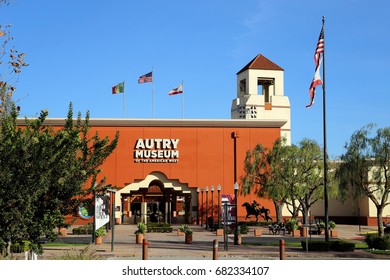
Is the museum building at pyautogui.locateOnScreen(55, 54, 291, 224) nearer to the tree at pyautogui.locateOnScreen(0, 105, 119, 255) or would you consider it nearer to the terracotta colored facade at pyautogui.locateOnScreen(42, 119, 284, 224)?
the terracotta colored facade at pyautogui.locateOnScreen(42, 119, 284, 224)

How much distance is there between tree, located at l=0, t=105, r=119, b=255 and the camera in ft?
54.5

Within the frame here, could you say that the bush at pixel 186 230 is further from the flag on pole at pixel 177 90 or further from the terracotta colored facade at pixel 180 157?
the flag on pole at pixel 177 90

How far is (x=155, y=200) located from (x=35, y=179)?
49191 mm

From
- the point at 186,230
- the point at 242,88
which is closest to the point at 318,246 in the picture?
the point at 186,230

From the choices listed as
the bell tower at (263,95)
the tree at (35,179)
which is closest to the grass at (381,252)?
the tree at (35,179)

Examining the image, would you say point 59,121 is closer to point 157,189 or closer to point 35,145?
point 157,189

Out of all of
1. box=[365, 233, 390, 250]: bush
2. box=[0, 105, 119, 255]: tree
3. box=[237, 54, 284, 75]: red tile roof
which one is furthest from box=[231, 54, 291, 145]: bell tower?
box=[0, 105, 119, 255]: tree

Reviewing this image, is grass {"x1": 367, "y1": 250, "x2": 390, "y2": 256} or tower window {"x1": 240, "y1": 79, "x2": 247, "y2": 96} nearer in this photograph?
grass {"x1": 367, "y1": 250, "x2": 390, "y2": 256}

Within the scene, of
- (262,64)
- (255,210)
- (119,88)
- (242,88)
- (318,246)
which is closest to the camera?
(318,246)

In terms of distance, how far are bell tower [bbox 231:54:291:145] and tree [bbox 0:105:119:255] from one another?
2614 inches

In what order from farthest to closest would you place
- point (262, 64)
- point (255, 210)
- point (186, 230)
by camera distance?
point (262, 64), point (255, 210), point (186, 230)

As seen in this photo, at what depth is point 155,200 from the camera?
65.6 metres

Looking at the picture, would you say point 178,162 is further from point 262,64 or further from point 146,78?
point 262,64

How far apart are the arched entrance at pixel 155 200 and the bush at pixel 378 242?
108 ft
